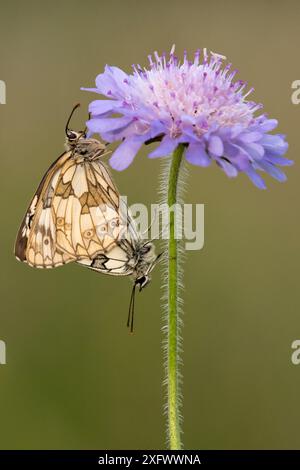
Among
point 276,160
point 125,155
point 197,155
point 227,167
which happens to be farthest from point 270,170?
point 125,155

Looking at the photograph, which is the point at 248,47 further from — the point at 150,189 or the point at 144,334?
the point at 144,334

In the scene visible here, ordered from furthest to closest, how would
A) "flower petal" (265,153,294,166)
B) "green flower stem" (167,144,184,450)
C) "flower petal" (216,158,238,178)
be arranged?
"flower petal" (265,153,294,166), "flower petal" (216,158,238,178), "green flower stem" (167,144,184,450)

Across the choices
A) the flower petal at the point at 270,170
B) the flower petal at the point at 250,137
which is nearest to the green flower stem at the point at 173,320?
the flower petal at the point at 250,137

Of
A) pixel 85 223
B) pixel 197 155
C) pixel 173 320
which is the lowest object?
pixel 173 320

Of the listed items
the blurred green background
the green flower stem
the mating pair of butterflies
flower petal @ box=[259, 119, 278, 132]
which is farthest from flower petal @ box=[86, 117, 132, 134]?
the blurred green background

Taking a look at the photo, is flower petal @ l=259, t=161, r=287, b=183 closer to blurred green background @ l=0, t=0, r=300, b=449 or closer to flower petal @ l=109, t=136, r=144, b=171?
flower petal @ l=109, t=136, r=144, b=171

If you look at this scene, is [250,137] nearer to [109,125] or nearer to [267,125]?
[267,125]

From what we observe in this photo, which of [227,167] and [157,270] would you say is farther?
[157,270]
